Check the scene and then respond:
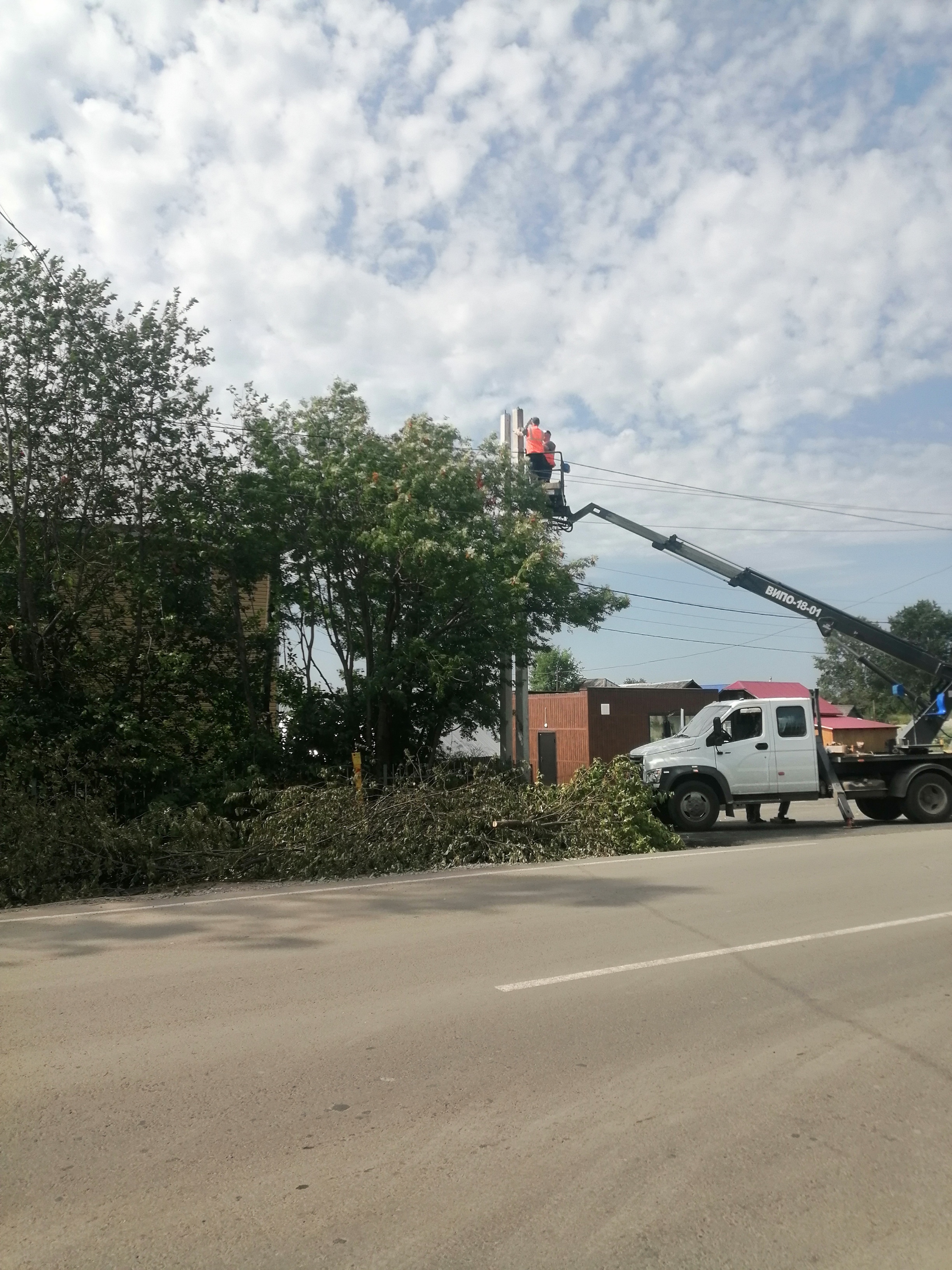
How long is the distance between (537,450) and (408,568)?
617 cm

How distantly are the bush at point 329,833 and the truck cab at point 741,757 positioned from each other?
91.3 inches

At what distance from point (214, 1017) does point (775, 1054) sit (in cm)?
325

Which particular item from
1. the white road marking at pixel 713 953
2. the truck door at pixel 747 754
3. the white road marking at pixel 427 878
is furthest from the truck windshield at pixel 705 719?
the white road marking at pixel 713 953

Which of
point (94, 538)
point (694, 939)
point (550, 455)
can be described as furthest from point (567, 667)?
point (694, 939)

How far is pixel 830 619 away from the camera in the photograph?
21781 mm

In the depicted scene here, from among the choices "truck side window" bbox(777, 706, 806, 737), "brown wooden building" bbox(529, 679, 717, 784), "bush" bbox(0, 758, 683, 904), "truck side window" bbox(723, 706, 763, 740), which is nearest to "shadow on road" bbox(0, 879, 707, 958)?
"bush" bbox(0, 758, 683, 904)

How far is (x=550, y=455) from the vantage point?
69.7 ft

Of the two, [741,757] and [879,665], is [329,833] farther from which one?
[879,665]

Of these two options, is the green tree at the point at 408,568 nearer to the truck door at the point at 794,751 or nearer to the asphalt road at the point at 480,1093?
the truck door at the point at 794,751

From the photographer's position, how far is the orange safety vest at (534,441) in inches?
835

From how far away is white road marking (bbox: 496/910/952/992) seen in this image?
7.08 meters

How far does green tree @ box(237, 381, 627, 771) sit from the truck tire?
3.45m

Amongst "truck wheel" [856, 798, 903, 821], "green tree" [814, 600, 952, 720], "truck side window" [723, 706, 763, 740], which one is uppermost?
"green tree" [814, 600, 952, 720]

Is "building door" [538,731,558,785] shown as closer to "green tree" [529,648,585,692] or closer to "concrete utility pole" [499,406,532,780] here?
"concrete utility pole" [499,406,532,780]
